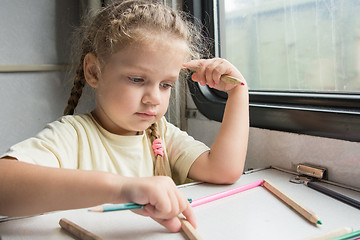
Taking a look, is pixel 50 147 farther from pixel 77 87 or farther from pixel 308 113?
pixel 308 113

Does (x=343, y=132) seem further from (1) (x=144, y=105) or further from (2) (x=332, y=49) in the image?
(1) (x=144, y=105)

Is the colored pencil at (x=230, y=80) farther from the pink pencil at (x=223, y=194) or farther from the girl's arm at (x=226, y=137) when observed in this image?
the pink pencil at (x=223, y=194)

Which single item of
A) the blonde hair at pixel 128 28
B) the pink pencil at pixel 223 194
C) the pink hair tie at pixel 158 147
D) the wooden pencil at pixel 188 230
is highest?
the blonde hair at pixel 128 28

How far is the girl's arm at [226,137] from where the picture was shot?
76 cm

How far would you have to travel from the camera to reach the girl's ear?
0.80 meters

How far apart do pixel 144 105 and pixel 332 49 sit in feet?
1.64

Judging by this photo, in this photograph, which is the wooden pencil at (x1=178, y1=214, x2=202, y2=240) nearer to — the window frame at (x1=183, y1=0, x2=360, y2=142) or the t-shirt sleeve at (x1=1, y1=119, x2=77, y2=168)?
the t-shirt sleeve at (x1=1, y1=119, x2=77, y2=168)

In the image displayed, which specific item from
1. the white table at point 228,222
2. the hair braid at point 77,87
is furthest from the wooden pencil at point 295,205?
the hair braid at point 77,87

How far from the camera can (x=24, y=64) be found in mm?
1503

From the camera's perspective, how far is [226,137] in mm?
814

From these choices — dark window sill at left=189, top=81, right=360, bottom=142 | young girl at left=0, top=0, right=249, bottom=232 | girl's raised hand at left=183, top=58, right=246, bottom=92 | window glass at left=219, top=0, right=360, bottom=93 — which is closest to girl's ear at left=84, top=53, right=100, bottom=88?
young girl at left=0, top=0, right=249, bottom=232

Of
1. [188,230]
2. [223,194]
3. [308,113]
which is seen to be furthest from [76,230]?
Result: [308,113]

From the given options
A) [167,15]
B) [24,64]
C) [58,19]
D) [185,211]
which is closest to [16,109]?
[24,64]

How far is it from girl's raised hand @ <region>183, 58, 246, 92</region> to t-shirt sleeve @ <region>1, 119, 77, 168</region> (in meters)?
0.33
